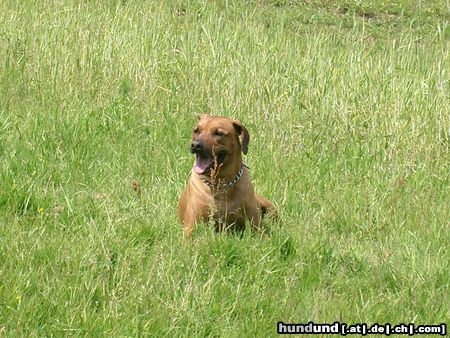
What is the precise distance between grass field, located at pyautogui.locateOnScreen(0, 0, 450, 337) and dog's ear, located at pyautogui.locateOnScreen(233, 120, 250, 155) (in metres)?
0.45

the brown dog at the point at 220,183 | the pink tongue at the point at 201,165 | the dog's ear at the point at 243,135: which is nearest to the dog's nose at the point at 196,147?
the brown dog at the point at 220,183

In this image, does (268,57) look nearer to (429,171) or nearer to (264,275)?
(429,171)

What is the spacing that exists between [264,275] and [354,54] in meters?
3.59

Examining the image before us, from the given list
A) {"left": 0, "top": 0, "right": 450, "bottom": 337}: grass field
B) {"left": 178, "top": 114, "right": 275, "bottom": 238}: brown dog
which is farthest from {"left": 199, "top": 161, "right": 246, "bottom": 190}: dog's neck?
{"left": 0, "top": 0, "right": 450, "bottom": 337}: grass field

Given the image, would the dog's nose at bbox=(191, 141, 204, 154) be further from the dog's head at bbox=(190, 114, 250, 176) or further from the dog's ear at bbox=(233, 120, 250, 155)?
the dog's ear at bbox=(233, 120, 250, 155)

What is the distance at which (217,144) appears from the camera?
5559 mm

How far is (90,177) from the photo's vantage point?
599 centimetres

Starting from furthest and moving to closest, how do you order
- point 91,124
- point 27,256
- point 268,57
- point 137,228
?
point 268,57, point 91,124, point 137,228, point 27,256

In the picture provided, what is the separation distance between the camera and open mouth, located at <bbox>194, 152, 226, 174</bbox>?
553cm

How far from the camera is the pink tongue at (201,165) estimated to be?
218 inches

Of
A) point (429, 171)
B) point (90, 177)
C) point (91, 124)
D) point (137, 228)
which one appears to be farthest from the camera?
point (91, 124)

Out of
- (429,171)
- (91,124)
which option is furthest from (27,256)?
Answer: (429,171)

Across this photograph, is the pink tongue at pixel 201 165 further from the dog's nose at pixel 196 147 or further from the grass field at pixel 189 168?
the grass field at pixel 189 168

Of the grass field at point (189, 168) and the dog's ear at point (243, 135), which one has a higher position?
the dog's ear at point (243, 135)
